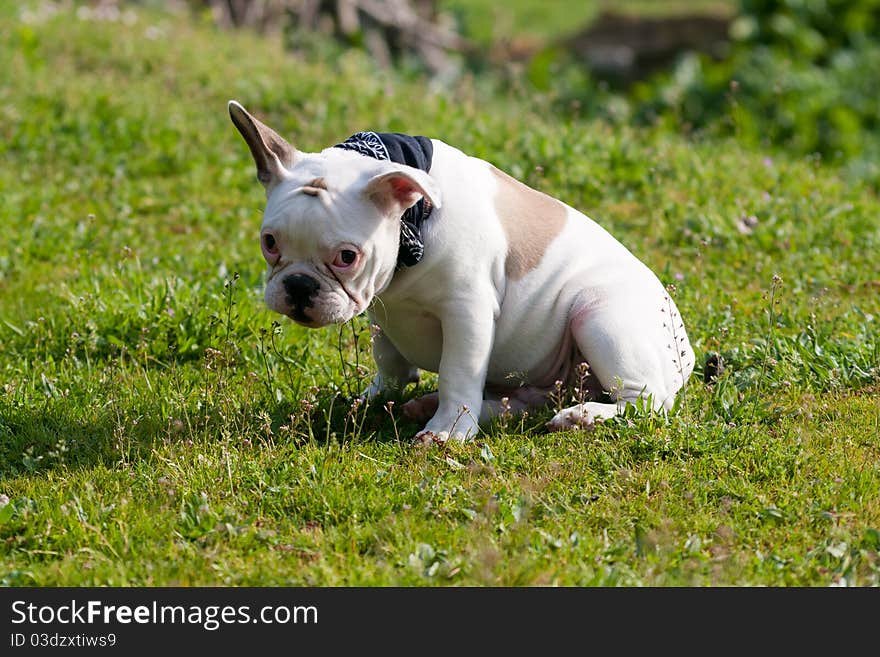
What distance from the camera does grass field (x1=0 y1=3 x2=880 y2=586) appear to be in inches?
156

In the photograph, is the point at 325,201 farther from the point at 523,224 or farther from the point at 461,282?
the point at 523,224

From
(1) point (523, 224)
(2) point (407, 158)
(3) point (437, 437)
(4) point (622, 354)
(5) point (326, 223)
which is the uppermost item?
(2) point (407, 158)

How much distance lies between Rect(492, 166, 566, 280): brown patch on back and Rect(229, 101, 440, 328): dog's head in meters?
0.60

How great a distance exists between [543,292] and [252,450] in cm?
133

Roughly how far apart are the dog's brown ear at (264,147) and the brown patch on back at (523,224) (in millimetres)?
922

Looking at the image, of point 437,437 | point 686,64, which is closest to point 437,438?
point 437,437

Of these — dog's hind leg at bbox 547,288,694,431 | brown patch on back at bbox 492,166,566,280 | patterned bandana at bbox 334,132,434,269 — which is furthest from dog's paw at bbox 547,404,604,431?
patterned bandana at bbox 334,132,434,269

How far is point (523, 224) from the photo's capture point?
4910 millimetres

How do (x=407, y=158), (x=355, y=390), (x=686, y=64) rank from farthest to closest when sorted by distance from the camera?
(x=686, y=64) → (x=355, y=390) → (x=407, y=158)

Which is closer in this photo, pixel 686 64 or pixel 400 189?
pixel 400 189

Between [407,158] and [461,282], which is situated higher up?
[407,158]

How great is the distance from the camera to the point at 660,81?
37.7 ft

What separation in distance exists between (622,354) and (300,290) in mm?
1362

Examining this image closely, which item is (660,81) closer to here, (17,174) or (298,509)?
Result: (17,174)
